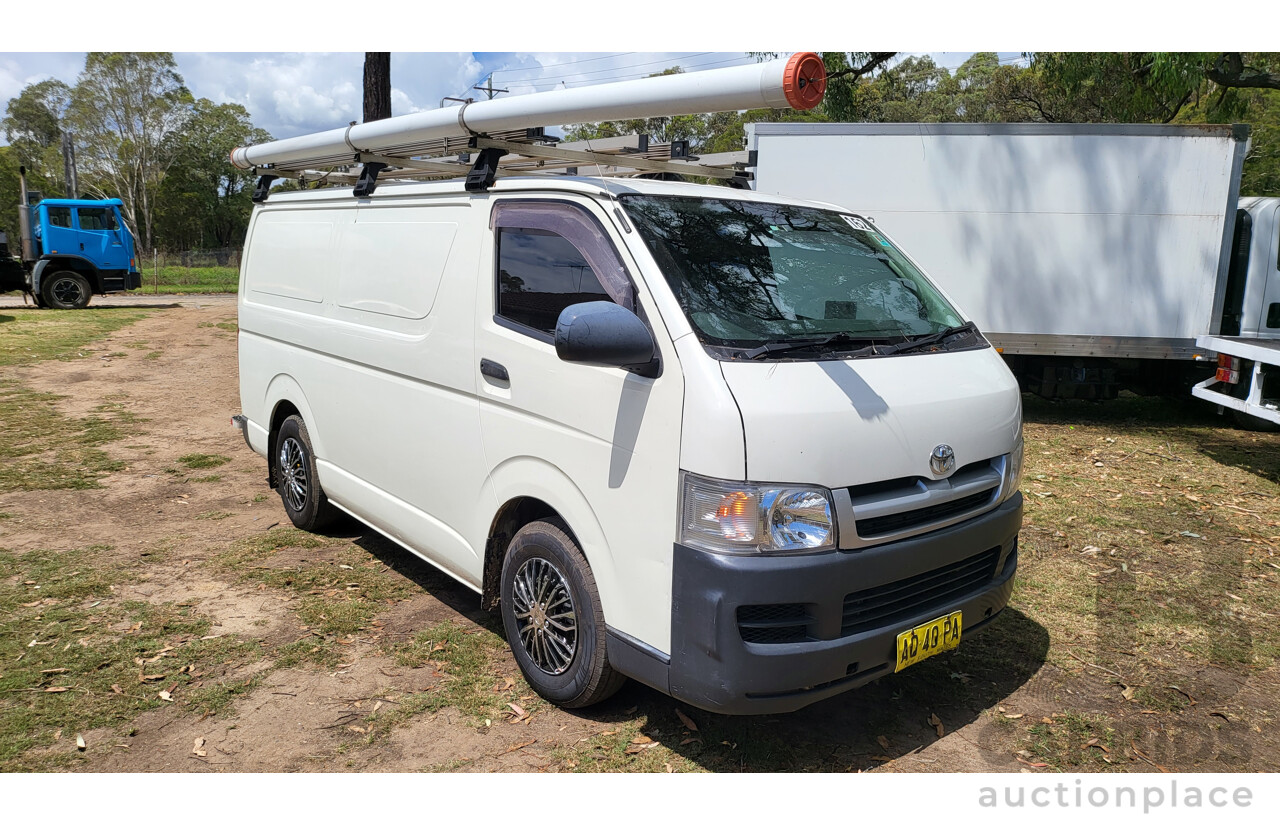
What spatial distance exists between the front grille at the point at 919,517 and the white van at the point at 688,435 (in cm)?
2

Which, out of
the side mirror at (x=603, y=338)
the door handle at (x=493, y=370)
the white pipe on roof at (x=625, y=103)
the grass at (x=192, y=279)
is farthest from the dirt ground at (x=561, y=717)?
the grass at (x=192, y=279)

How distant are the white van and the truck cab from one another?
22202 mm

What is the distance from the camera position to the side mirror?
114 inches

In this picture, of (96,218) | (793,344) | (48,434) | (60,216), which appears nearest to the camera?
(793,344)

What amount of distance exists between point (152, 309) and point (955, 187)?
21.6 meters

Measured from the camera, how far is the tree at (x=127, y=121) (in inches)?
1799

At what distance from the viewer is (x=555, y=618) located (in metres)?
3.52

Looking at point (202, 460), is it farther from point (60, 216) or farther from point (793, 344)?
point (60, 216)

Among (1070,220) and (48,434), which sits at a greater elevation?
(1070,220)

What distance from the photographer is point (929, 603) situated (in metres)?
3.30

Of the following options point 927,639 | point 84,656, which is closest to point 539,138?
point 927,639

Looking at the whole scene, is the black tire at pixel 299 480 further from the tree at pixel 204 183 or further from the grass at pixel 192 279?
the tree at pixel 204 183

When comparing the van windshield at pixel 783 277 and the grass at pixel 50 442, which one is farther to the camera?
the grass at pixel 50 442

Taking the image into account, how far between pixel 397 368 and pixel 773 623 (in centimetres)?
248
